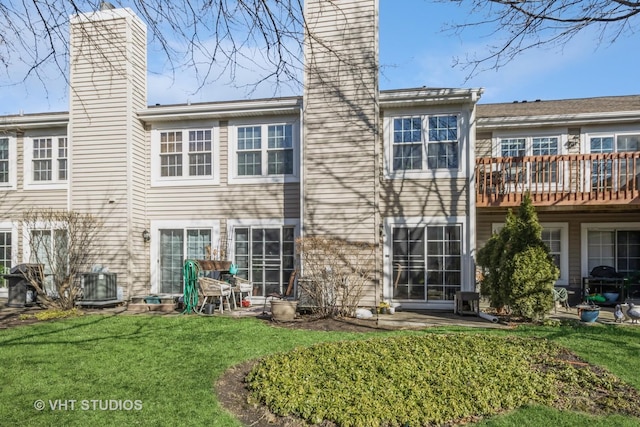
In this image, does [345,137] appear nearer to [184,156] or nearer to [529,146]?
[184,156]

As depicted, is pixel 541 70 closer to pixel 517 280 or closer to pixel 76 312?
pixel 517 280

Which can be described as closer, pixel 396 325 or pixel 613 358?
pixel 613 358

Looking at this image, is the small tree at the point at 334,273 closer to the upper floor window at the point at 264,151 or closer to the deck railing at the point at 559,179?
the upper floor window at the point at 264,151

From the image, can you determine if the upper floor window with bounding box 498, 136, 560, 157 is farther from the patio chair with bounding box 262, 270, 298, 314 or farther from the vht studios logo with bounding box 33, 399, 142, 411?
the vht studios logo with bounding box 33, 399, 142, 411

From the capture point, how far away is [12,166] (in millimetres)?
12180

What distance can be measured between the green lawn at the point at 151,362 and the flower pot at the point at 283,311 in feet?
1.45

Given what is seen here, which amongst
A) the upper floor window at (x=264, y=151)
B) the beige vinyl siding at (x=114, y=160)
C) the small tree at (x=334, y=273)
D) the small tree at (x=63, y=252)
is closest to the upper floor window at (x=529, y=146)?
the small tree at (x=334, y=273)

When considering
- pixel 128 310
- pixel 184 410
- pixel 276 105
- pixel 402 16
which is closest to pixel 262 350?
pixel 184 410

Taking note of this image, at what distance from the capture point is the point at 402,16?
426 centimetres

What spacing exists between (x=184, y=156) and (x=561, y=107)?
10.7 m

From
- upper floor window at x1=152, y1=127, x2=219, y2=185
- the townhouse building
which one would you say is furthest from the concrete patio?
upper floor window at x1=152, y1=127, x2=219, y2=185

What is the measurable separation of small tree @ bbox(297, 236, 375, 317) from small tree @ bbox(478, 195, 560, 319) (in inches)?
102

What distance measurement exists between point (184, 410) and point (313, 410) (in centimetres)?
117

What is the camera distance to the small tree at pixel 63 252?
9.82m
